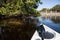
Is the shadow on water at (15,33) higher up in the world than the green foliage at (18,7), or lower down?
lower down

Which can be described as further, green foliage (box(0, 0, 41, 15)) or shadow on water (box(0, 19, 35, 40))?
green foliage (box(0, 0, 41, 15))

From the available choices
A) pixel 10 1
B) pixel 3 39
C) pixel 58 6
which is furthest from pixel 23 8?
pixel 58 6

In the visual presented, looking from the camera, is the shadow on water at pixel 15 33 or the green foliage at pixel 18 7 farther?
the green foliage at pixel 18 7

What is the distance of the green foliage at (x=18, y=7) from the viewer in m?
5.39

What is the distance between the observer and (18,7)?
18.3 ft

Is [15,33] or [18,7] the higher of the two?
[18,7]

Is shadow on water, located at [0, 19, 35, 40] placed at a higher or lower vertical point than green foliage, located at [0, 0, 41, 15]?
lower

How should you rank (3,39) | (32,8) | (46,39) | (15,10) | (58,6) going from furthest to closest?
(58,6), (15,10), (32,8), (3,39), (46,39)

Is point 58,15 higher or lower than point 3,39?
lower

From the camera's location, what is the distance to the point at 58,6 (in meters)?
14.8

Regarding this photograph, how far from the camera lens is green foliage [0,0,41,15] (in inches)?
212

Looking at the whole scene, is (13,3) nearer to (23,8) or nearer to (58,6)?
(23,8)

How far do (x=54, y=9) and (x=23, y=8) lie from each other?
34.6 ft

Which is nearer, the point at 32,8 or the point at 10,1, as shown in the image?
the point at 32,8
